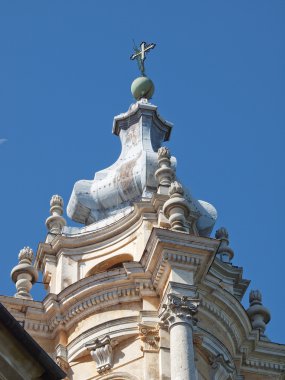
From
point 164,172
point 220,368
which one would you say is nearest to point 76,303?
point 220,368

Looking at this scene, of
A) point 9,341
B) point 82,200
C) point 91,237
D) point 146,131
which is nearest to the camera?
point 9,341

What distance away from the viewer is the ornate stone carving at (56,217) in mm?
30750

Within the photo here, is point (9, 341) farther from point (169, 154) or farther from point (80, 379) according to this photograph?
point (169, 154)

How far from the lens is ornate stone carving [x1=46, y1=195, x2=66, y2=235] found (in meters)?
30.8

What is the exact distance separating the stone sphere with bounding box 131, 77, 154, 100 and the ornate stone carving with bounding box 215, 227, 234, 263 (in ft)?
19.2

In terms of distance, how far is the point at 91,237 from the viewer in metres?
29.8

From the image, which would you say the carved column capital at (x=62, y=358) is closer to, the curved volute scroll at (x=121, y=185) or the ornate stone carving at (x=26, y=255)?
the ornate stone carving at (x=26, y=255)

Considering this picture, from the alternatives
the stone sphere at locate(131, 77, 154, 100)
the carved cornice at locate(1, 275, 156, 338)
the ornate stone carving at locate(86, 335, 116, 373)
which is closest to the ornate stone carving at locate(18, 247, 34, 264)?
the carved cornice at locate(1, 275, 156, 338)

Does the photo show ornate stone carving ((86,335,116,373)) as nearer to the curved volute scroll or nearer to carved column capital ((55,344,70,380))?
carved column capital ((55,344,70,380))

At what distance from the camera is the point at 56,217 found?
31000 mm

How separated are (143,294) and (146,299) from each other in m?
0.12

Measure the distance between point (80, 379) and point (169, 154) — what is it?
6.55 meters

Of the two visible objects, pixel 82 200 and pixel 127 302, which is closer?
pixel 127 302

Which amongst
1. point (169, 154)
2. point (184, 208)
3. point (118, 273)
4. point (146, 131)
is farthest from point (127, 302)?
point (146, 131)
